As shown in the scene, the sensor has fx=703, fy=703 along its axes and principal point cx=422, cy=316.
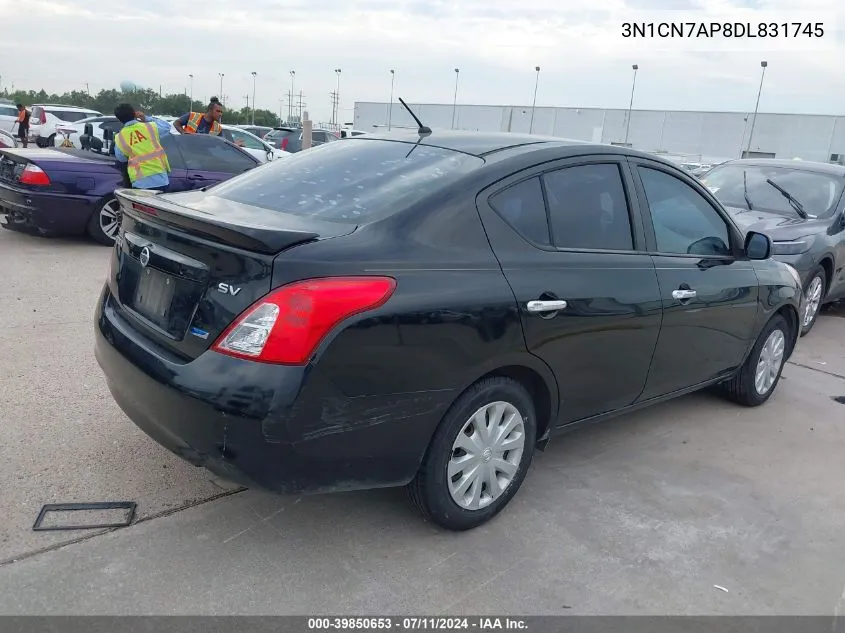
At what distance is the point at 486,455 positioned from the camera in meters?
3.01

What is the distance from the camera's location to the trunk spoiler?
8.07 feet

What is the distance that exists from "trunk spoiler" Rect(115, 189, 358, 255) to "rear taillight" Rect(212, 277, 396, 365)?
0.18 metres

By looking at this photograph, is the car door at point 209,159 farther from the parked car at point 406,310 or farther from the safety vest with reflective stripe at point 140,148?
the parked car at point 406,310

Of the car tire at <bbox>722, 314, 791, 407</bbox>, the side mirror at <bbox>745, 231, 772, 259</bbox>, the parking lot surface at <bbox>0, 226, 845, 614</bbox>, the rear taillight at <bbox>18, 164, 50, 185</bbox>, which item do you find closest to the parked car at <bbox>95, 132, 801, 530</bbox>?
the parking lot surface at <bbox>0, 226, 845, 614</bbox>

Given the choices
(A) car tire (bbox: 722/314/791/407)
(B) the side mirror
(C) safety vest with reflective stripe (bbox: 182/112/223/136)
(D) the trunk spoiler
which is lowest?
(A) car tire (bbox: 722/314/791/407)

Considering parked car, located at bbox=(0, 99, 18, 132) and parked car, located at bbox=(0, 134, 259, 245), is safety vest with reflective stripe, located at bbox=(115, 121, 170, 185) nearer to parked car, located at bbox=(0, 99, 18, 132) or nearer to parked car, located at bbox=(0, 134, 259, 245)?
parked car, located at bbox=(0, 134, 259, 245)

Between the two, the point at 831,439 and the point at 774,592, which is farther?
the point at 831,439

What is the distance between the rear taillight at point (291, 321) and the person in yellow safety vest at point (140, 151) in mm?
6229

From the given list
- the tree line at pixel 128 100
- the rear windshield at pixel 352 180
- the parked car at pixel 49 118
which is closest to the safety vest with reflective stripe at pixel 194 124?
the rear windshield at pixel 352 180

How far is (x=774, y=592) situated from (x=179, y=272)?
269 cm

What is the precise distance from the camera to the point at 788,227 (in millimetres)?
6828

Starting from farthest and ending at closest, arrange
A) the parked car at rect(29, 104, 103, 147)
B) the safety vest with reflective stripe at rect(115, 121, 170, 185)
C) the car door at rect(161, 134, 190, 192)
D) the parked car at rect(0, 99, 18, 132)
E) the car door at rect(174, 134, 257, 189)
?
the parked car at rect(0, 99, 18, 132) < the parked car at rect(29, 104, 103, 147) < the car door at rect(174, 134, 257, 189) < the car door at rect(161, 134, 190, 192) < the safety vest with reflective stripe at rect(115, 121, 170, 185)
